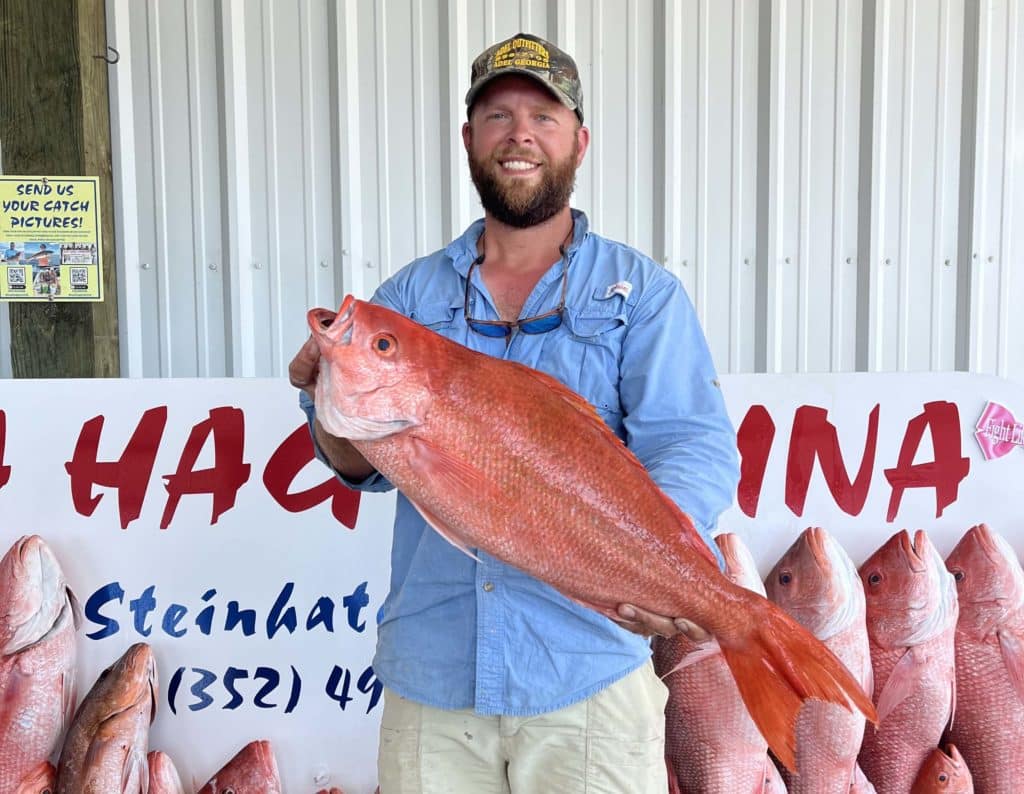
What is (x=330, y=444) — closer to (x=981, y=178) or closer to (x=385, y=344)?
(x=385, y=344)

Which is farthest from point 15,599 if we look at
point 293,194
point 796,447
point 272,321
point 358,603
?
point 796,447

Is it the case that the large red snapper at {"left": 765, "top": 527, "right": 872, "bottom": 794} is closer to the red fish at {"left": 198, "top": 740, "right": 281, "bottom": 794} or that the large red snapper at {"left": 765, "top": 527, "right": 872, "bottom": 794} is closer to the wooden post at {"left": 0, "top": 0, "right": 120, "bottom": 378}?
the red fish at {"left": 198, "top": 740, "right": 281, "bottom": 794}

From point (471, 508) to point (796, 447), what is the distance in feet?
5.38

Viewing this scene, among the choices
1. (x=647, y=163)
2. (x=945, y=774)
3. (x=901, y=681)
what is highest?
(x=647, y=163)

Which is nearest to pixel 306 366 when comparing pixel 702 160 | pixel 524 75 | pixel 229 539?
pixel 524 75

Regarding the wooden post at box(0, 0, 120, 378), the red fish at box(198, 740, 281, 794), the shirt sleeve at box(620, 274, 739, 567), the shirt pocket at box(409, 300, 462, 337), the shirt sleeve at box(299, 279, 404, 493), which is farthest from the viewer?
the wooden post at box(0, 0, 120, 378)

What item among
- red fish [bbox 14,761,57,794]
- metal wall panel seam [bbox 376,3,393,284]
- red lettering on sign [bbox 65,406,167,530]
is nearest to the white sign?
red lettering on sign [bbox 65,406,167,530]

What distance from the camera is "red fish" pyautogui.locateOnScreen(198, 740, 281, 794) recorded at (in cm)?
271

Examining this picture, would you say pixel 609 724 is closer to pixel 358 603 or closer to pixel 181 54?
pixel 358 603

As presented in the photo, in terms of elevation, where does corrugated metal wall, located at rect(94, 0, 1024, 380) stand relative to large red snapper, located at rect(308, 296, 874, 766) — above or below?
above

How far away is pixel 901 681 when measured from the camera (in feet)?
8.98

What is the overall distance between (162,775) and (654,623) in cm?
185

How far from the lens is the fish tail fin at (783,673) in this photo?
1604 mm

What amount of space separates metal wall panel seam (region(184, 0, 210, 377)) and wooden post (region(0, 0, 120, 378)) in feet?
0.96
